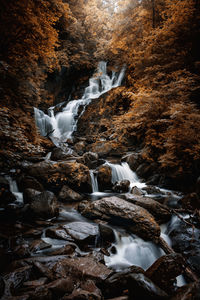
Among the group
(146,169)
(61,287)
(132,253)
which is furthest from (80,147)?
(61,287)

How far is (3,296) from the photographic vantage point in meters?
2.41

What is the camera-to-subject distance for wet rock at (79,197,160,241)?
4.43m

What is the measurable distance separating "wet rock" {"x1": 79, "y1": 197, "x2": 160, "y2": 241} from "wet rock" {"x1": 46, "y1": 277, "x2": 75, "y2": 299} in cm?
254

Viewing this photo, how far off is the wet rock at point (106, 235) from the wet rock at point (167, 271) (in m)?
1.78

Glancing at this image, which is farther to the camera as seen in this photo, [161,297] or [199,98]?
[199,98]

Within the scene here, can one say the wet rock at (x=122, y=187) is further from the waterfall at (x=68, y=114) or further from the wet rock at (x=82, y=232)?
the waterfall at (x=68, y=114)

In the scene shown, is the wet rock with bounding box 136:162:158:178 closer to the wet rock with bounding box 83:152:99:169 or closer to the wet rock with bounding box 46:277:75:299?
the wet rock with bounding box 83:152:99:169

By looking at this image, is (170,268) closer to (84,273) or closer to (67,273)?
(84,273)

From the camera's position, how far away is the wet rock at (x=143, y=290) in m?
2.21

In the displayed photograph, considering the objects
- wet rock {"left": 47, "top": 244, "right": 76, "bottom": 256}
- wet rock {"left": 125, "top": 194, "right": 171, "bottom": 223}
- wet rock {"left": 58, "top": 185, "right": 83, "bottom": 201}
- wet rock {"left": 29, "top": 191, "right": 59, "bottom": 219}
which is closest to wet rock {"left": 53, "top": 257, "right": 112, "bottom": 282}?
wet rock {"left": 47, "top": 244, "right": 76, "bottom": 256}

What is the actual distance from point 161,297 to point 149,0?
36.8 feet

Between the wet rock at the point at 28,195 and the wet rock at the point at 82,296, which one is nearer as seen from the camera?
the wet rock at the point at 82,296

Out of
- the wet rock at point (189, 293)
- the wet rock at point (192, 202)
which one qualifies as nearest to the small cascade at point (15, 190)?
the wet rock at point (189, 293)

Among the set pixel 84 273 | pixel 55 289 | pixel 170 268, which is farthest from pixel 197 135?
pixel 55 289
